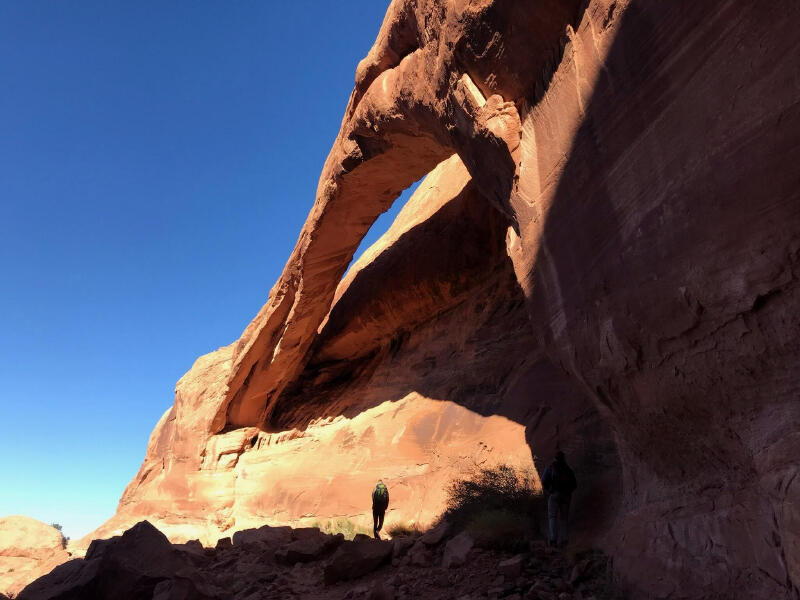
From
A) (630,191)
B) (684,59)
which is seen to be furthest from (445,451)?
(684,59)

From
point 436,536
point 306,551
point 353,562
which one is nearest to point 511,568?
point 436,536

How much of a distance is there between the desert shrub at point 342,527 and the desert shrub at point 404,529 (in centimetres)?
67

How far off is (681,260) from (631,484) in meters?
2.52

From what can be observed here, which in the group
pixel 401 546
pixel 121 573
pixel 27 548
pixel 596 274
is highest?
pixel 596 274

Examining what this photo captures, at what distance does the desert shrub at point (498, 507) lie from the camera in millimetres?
6201

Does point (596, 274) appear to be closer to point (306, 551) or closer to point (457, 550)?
point (457, 550)

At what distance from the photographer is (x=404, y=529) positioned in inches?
350

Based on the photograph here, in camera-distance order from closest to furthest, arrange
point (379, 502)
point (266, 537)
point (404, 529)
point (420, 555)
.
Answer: point (420, 555) → point (404, 529) → point (379, 502) → point (266, 537)

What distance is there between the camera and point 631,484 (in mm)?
5223

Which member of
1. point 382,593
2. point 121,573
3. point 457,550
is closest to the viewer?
point 382,593

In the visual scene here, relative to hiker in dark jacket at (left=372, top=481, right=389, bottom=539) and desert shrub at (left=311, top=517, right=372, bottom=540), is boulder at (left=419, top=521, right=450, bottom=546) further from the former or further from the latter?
desert shrub at (left=311, top=517, right=372, bottom=540)

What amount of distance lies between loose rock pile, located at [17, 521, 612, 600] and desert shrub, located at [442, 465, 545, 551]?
0.19 meters

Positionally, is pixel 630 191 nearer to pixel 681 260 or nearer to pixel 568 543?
pixel 681 260

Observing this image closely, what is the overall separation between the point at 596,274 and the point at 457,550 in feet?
11.0
